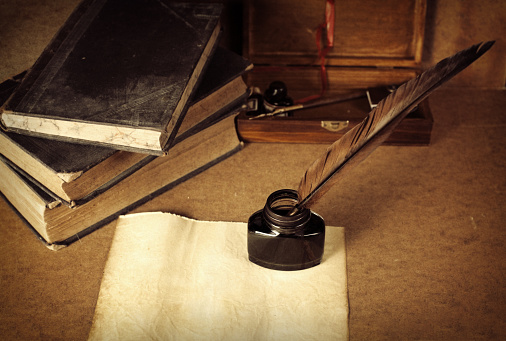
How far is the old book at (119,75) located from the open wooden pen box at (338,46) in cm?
31

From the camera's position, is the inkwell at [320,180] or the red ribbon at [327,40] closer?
the inkwell at [320,180]

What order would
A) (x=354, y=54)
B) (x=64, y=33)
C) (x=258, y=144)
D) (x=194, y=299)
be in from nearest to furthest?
1. (x=194, y=299)
2. (x=64, y=33)
3. (x=258, y=144)
4. (x=354, y=54)

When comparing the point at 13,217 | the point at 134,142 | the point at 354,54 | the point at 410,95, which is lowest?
the point at 13,217

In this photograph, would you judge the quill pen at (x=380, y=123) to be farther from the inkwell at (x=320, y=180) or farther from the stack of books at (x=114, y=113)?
the stack of books at (x=114, y=113)

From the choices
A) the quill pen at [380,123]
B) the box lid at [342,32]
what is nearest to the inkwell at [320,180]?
the quill pen at [380,123]

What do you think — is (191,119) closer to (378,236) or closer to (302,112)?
(302,112)

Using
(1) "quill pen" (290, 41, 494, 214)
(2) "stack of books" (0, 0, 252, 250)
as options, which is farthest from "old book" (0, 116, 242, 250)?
(1) "quill pen" (290, 41, 494, 214)

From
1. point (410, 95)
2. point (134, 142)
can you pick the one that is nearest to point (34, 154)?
point (134, 142)

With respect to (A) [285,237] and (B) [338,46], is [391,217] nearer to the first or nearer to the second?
(A) [285,237]

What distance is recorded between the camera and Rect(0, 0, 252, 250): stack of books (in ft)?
4.01

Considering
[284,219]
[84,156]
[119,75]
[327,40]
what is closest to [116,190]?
[84,156]

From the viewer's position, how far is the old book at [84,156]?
120cm

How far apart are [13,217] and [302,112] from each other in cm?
88

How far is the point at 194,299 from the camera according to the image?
1.19m
